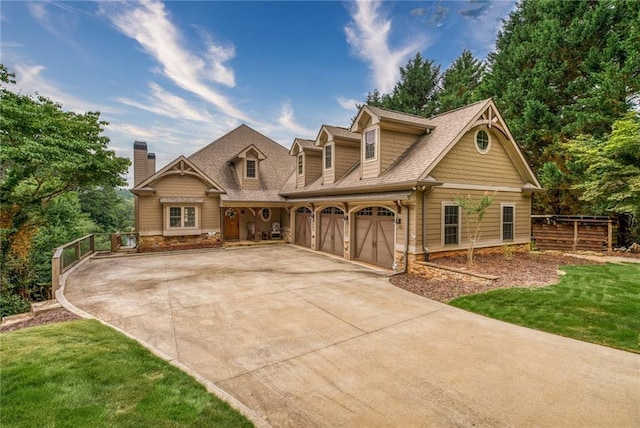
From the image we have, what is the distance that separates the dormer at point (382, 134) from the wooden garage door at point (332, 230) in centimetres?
265

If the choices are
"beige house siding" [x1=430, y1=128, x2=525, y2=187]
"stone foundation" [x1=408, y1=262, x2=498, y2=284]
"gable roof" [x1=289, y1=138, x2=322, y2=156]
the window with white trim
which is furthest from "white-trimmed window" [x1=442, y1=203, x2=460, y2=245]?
the window with white trim

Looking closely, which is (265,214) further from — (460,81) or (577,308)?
(460,81)

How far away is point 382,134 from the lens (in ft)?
38.4

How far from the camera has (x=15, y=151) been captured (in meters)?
10.1

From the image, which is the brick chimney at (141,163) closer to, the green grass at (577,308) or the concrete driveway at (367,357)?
the concrete driveway at (367,357)

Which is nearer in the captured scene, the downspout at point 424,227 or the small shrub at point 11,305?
the small shrub at point 11,305

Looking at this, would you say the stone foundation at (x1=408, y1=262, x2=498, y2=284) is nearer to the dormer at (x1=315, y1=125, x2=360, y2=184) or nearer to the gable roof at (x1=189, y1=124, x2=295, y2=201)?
the dormer at (x1=315, y1=125, x2=360, y2=184)

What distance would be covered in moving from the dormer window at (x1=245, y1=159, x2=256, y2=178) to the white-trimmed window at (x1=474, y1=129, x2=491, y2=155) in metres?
12.7

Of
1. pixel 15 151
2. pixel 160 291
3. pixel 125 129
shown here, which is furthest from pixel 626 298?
pixel 125 129

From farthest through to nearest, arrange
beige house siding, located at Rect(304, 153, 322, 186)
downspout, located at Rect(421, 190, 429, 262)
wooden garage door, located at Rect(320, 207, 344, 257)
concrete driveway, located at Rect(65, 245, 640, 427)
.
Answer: beige house siding, located at Rect(304, 153, 322, 186) → wooden garage door, located at Rect(320, 207, 344, 257) → downspout, located at Rect(421, 190, 429, 262) → concrete driveway, located at Rect(65, 245, 640, 427)

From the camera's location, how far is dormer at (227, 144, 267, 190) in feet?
60.5

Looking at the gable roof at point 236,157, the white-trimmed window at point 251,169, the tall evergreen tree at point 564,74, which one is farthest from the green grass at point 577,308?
the white-trimmed window at point 251,169

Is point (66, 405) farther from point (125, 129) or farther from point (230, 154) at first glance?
point (125, 129)

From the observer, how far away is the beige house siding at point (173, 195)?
15.2m
